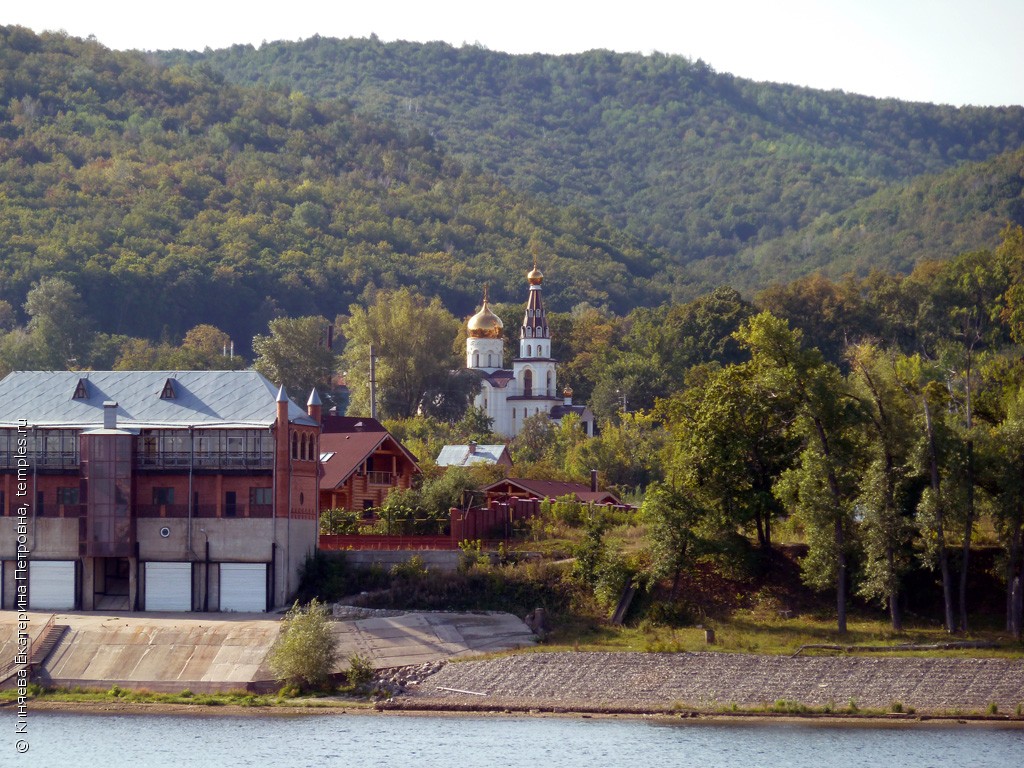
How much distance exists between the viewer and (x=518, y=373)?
427 ft

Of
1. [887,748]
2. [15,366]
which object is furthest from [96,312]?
[887,748]

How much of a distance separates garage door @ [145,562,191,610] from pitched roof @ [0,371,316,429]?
491 centimetres

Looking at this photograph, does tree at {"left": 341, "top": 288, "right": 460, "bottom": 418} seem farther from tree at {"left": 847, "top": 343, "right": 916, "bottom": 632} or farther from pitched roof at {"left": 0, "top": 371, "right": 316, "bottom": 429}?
tree at {"left": 847, "top": 343, "right": 916, "bottom": 632}

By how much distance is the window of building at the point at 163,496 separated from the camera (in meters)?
62.3

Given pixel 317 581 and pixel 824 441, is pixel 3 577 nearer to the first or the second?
pixel 317 581

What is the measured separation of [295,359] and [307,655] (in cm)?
6180

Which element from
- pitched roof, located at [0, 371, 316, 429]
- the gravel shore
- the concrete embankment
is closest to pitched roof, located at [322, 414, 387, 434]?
pitched roof, located at [0, 371, 316, 429]

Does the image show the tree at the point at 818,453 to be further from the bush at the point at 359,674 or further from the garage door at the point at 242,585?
the garage door at the point at 242,585

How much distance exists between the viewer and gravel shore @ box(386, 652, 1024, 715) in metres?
52.0

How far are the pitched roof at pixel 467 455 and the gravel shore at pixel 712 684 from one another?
108ft

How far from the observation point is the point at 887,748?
47.2 meters

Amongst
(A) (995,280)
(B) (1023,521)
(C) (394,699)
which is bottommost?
(C) (394,699)

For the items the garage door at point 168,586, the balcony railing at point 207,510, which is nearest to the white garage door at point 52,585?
the garage door at point 168,586

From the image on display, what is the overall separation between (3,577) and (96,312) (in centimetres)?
9022
